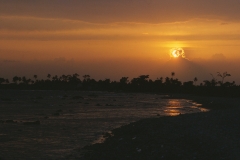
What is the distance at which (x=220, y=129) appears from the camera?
25.7 m

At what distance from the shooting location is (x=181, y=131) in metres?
27.6

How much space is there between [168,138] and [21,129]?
1928 cm

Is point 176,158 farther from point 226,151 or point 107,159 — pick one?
point 107,159

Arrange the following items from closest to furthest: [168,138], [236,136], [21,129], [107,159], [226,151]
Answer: [226,151] → [107,159] → [236,136] → [168,138] → [21,129]

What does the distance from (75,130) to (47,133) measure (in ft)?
10.9

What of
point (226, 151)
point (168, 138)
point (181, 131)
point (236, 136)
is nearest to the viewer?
point (226, 151)

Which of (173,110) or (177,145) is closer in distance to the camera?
(177,145)

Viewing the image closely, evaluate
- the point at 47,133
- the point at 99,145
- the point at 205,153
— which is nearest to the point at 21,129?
the point at 47,133

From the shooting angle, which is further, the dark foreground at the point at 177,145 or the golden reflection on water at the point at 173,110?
the golden reflection on water at the point at 173,110

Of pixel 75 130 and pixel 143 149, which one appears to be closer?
pixel 143 149

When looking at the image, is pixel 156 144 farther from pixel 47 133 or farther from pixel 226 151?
pixel 47 133

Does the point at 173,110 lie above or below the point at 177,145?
below

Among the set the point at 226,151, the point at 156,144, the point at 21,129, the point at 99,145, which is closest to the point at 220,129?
the point at 156,144

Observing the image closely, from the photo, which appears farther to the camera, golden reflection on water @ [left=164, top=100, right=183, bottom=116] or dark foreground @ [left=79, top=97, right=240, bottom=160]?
golden reflection on water @ [left=164, top=100, right=183, bottom=116]
